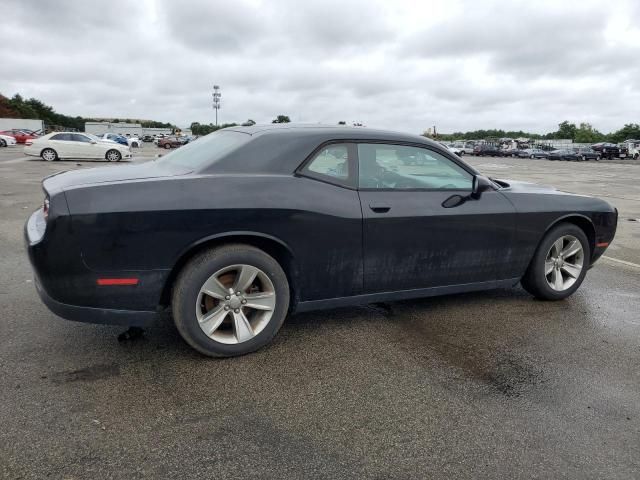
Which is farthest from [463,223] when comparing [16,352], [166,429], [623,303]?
[16,352]

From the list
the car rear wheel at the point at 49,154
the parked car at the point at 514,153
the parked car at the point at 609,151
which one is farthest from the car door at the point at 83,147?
the parked car at the point at 514,153

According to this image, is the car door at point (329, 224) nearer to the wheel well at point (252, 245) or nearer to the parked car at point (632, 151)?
the wheel well at point (252, 245)

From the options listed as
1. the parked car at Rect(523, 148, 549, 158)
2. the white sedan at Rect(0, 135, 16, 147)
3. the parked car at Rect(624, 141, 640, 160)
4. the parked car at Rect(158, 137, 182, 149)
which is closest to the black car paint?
the white sedan at Rect(0, 135, 16, 147)

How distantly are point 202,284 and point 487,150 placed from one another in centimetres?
6320

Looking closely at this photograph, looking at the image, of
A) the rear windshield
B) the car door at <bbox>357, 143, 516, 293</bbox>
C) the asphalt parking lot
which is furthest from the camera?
the car door at <bbox>357, 143, 516, 293</bbox>

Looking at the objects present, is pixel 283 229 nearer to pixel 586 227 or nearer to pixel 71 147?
pixel 586 227

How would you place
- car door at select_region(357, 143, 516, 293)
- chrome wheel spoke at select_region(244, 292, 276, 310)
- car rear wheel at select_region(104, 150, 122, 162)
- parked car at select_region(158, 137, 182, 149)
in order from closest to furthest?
chrome wheel spoke at select_region(244, 292, 276, 310), car door at select_region(357, 143, 516, 293), car rear wheel at select_region(104, 150, 122, 162), parked car at select_region(158, 137, 182, 149)

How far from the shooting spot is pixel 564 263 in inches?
186

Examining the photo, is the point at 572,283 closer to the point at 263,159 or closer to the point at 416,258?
the point at 416,258

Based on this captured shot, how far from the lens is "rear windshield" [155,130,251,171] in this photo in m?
3.55

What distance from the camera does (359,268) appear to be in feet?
12.1

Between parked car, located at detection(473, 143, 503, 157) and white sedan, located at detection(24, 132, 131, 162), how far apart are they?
47.9 metres

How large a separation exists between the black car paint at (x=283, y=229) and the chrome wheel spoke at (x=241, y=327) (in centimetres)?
40

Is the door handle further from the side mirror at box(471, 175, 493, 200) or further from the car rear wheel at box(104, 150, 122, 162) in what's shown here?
the car rear wheel at box(104, 150, 122, 162)
